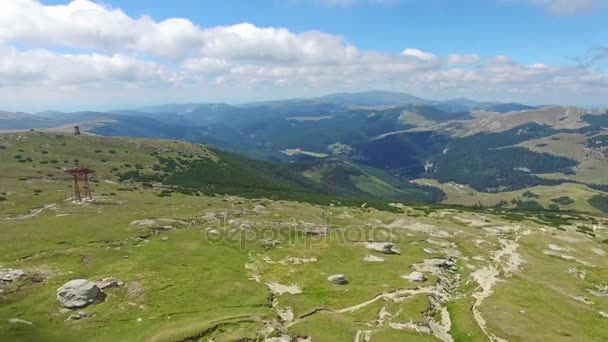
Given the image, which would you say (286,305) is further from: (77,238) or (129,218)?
(129,218)

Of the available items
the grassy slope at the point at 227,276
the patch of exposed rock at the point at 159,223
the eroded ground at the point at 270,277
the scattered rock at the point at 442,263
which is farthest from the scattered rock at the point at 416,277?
the patch of exposed rock at the point at 159,223

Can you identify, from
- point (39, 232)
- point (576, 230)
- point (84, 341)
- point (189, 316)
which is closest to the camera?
point (84, 341)

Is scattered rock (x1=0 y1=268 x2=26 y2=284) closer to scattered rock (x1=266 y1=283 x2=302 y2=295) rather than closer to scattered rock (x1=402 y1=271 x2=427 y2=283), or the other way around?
scattered rock (x1=266 y1=283 x2=302 y2=295)

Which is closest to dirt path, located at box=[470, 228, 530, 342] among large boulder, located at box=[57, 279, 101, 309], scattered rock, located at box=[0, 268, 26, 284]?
large boulder, located at box=[57, 279, 101, 309]

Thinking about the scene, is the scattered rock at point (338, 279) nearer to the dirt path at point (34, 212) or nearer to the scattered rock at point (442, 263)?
the scattered rock at point (442, 263)

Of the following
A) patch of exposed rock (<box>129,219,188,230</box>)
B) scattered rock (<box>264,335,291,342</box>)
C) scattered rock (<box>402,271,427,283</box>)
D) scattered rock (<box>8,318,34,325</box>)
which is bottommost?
scattered rock (<box>402,271,427,283</box>)

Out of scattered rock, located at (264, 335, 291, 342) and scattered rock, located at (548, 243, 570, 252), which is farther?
scattered rock, located at (548, 243, 570, 252)

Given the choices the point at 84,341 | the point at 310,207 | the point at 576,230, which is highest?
the point at 84,341

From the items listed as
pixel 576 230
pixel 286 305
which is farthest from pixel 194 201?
pixel 576 230
